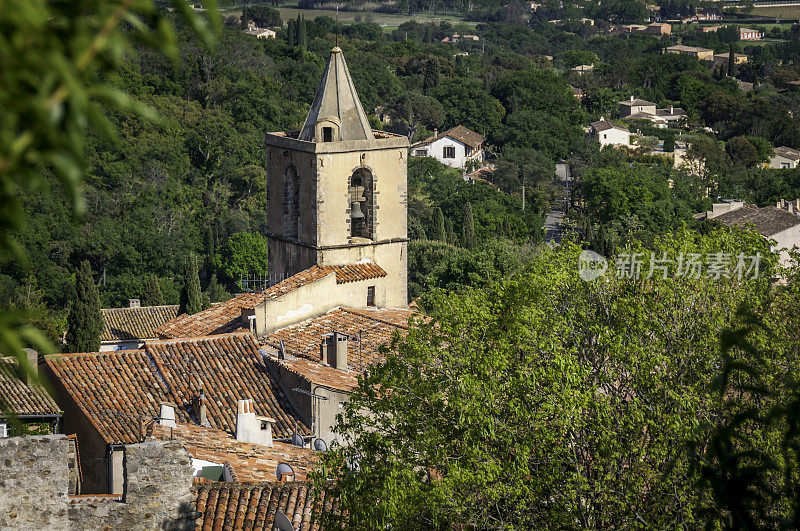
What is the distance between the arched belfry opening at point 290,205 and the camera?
22797 millimetres

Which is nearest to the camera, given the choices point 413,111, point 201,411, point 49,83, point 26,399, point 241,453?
point 49,83

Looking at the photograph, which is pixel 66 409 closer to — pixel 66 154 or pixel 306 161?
pixel 306 161

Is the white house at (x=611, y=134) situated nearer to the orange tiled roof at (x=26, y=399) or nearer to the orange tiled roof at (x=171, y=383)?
the orange tiled roof at (x=26, y=399)

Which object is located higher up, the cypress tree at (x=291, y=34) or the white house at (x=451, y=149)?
the cypress tree at (x=291, y=34)

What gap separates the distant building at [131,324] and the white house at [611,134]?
58780 millimetres

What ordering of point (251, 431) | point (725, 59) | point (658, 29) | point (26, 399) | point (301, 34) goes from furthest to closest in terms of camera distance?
point (658, 29) < point (725, 59) < point (301, 34) < point (26, 399) < point (251, 431)

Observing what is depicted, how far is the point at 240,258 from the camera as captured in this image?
5394 cm

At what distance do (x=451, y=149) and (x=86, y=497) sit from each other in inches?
3025

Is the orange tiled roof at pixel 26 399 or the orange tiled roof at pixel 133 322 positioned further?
the orange tiled roof at pixel 133 322

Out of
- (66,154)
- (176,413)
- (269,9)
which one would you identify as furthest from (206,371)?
(269,9)

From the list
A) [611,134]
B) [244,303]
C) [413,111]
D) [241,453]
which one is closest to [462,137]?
[413,111]

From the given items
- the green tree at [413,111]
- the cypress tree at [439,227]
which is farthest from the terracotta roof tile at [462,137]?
the cypress tree at [439,227]

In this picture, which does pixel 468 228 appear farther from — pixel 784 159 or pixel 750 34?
pixel 750 34

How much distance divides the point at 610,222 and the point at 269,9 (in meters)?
89.8
